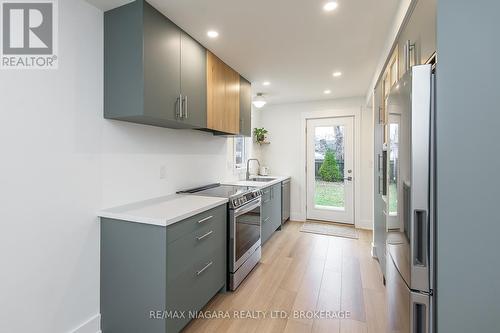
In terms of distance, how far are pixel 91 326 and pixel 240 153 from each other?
3054 millimetres

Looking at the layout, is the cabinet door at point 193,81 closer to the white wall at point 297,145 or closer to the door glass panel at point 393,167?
the door glass panel at point 393,167

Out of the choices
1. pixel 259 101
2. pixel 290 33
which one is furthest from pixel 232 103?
pixel 290 33

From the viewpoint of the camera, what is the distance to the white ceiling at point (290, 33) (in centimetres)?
175

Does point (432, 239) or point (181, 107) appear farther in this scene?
point (181, 107)

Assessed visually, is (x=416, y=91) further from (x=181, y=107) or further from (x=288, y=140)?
(x=288, y=140)

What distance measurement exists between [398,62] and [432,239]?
1.44 metres

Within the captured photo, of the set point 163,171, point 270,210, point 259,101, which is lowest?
point 270,210

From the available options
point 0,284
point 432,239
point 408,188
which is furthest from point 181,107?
point 432,239

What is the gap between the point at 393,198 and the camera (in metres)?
1.35

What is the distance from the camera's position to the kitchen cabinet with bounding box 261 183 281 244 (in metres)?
3.44

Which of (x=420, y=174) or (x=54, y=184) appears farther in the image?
(x=54, y=184)

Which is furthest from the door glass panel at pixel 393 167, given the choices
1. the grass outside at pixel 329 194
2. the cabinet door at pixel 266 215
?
the grass outside at pixel 329 194

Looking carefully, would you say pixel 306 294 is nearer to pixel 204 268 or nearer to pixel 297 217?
pixel 204 268

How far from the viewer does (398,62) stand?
185 cm
